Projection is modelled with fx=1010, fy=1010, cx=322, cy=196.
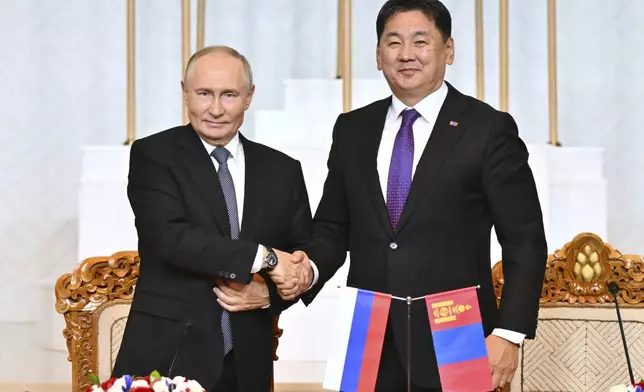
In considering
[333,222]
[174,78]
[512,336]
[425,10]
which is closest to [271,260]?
[333,222]

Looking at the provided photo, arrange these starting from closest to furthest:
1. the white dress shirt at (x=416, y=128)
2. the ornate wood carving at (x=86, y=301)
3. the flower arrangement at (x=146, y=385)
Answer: the flower arrangement at (x=146, y=385)
the white dress shirt at (x=416, y=128)
the ornate wood carving at (x=86, y=301)

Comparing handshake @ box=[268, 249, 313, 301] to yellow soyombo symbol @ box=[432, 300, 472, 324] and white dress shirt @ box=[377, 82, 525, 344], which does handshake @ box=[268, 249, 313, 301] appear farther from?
yellow soyombo symbol @ box=[432, 300, 472, 324]

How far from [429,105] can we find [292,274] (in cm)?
51

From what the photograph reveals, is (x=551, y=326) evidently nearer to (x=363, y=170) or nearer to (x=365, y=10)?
(x=363, y=170)

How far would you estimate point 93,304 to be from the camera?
9.09ft

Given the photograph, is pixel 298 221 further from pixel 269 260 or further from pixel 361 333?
pixel 361 333

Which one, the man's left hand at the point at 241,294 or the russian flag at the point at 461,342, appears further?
the man's left hand at the point at 241,294

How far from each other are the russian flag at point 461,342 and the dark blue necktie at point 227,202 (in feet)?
1.66

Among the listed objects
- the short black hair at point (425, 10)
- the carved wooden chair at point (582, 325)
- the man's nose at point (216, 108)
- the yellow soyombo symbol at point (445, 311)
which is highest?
the short black hair at point (425, 10)

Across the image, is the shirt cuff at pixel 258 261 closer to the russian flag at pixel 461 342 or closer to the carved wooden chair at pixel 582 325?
the russian flag at pixel 461 342

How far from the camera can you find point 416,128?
237 cm

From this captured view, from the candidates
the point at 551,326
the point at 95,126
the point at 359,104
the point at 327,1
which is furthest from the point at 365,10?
the point at 551,326

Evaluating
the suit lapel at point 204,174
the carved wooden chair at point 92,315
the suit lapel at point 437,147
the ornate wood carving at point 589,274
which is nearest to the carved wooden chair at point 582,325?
the ornate wood carving at point 589,274

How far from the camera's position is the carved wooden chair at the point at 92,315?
2752 mm
